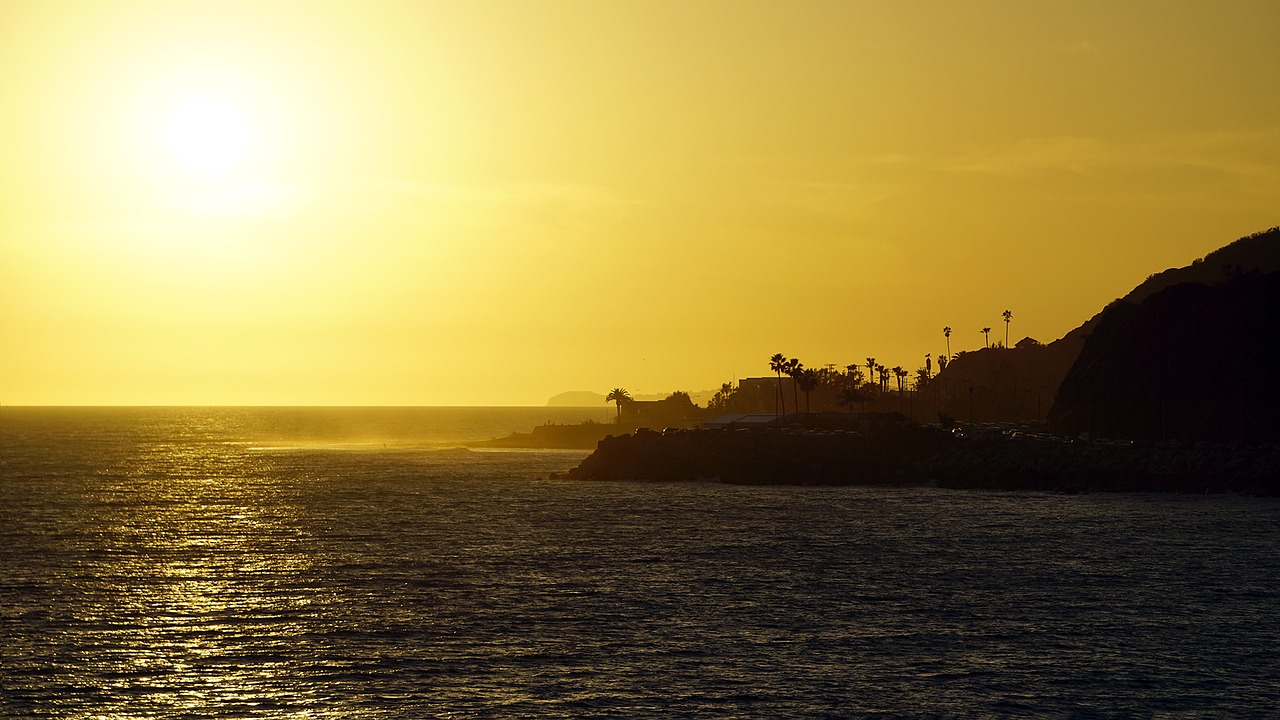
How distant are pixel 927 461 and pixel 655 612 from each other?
92.3 metres

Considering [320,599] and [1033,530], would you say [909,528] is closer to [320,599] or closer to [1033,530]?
[1033,530]

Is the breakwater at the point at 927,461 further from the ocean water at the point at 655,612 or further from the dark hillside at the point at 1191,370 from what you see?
the ocean water at the point at 655,612

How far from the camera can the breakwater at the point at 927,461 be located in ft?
396

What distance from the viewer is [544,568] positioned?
72.3 meters

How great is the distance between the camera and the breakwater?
120750 mm

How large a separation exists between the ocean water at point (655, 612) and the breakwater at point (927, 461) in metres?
14.9

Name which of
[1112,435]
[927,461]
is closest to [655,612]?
[927,461]

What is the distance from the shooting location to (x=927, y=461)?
468 feet

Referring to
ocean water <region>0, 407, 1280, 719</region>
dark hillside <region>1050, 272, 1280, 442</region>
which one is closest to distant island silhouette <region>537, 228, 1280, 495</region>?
dark hillside <region>1050, 272, 1280, 442</region>

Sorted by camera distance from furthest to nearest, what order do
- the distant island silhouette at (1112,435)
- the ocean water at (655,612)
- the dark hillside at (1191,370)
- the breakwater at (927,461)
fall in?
the dark hillside at (1191,370) → the distant island silhouette at (1112,435) → the breakwater at (927,461) → the ocean water at (655,612)

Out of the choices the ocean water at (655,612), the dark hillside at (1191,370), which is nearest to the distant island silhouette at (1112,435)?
the dark hillside at (1191,370)

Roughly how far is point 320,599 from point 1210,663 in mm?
41297

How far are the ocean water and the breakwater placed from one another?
14.9 metres

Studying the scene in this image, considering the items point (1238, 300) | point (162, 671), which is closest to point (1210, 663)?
point (162, 671)
